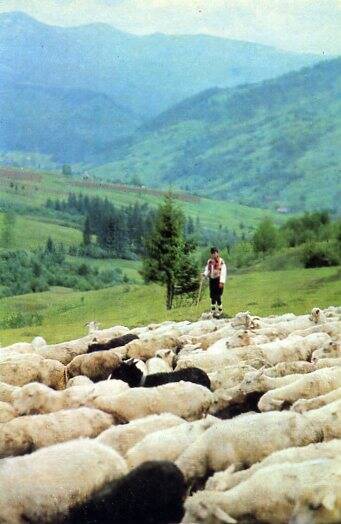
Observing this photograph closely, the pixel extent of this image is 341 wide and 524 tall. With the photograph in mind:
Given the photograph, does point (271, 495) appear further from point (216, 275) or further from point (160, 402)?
point (216, 275)

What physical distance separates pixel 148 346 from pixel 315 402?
164 inches

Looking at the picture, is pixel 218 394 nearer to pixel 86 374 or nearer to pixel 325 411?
pixel 325 411

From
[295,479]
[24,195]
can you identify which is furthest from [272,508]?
[24,195]

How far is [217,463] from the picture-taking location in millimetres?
7113

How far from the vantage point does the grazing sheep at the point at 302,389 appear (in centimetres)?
880

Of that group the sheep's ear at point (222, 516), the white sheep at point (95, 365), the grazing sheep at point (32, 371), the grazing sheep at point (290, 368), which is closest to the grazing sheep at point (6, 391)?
the grazing sheep at point (32, 371)

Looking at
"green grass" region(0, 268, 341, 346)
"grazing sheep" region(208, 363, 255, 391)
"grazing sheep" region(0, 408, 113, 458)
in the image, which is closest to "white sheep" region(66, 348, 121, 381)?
"grazing sheep" region(208, 363, 255, 391)

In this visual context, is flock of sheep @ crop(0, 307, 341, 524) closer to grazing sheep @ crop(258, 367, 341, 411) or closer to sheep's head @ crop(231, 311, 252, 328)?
grazing sheep @ crop(258, 367, 341, 411)

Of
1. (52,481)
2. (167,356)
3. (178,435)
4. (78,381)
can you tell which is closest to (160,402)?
(178,435)

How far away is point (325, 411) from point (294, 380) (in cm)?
173

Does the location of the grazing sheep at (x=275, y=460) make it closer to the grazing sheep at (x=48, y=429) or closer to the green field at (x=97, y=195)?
the grazing sheep at (x=48, y=429)

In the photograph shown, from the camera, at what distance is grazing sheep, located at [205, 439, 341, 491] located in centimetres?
657

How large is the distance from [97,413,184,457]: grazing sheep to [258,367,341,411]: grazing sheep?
3.86ft

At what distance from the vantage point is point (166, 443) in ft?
24.3
